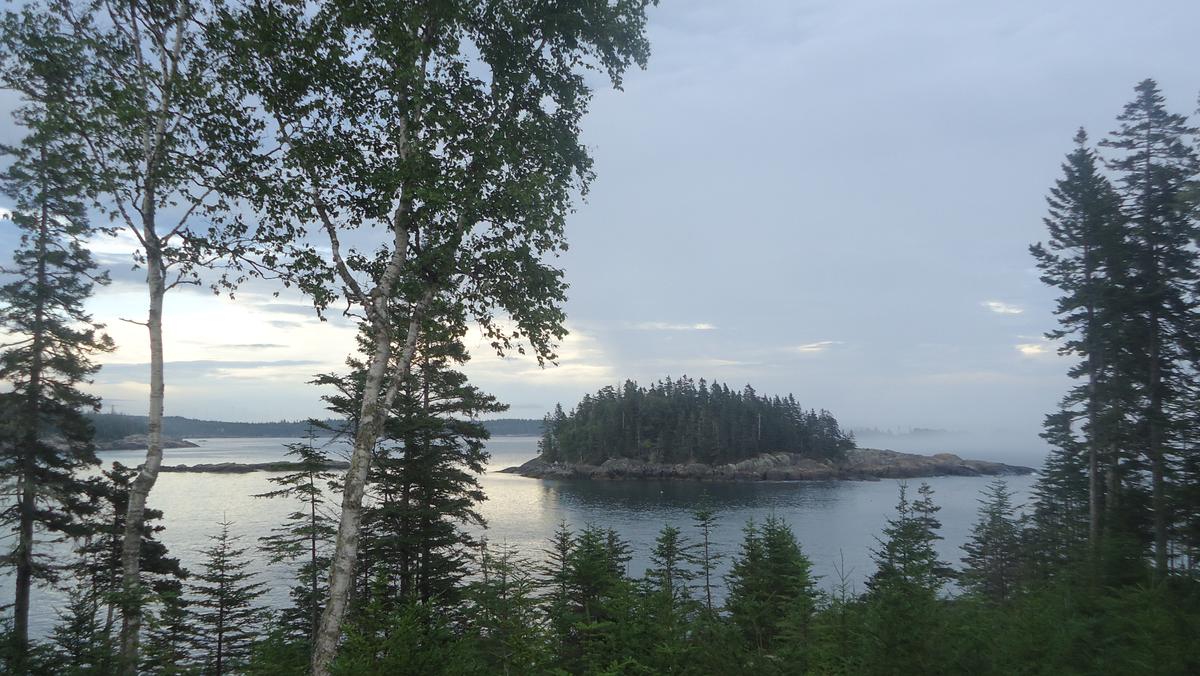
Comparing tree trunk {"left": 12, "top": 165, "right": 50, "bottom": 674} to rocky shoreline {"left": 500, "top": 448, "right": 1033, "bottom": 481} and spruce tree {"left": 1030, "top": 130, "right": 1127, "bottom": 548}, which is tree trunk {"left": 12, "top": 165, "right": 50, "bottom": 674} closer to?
spruce tree {"left": 1030, "top": 130, "right": 1127, "bottom": 548}

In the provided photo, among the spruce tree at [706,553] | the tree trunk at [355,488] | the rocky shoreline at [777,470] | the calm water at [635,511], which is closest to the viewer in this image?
the tree trunk at [355,488]

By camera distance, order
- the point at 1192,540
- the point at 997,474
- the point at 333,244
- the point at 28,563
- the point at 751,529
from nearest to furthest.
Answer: the point at 333,244, the point at 1192,540, the point at 28,563, the point at 751,529, the point at 997,474

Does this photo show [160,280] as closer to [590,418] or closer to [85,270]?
[85,270]

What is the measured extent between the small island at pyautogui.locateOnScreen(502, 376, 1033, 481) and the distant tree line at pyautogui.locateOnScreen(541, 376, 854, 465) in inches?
8.9

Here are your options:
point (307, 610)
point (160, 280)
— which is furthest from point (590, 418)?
point (160, 280)

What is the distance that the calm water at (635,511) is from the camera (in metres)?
43.5

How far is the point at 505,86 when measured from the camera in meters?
10.9

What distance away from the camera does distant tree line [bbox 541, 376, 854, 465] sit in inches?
5059

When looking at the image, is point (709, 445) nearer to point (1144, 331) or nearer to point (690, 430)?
point (690, 430)

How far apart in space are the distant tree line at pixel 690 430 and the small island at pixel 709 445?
8.9 inches

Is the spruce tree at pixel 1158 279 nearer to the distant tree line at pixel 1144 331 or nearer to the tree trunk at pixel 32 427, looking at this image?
the distant tree line at pixel 1144 331

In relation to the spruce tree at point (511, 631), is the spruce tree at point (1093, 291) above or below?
above

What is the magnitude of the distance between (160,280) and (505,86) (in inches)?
284

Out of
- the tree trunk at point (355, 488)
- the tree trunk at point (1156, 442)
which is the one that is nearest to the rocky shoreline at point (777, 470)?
the tree trunk at point (1156, 442)
